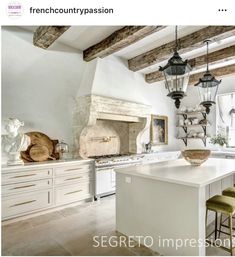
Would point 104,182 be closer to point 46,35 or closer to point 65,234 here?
point 65,234

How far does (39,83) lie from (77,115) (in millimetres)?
909

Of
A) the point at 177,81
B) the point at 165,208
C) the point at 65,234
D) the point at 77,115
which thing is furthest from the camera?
the point at 77,115

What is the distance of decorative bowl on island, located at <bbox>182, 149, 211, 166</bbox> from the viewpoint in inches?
101

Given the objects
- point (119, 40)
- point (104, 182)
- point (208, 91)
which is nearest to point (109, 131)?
point (104, 182)

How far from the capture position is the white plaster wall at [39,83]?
126 inches

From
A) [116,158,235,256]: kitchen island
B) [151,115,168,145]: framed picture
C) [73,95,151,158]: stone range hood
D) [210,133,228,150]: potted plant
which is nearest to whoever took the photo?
[116,158,235,256]: kitchen island

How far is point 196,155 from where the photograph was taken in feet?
8.45

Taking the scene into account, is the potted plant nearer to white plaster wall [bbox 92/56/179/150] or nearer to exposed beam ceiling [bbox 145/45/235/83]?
white plaster wall [bbox 92/56/179/150]

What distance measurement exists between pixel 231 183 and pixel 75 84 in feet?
11.0

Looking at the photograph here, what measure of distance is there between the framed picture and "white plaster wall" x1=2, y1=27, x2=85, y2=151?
2526 mm

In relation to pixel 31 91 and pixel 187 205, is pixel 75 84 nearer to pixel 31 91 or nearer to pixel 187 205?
pixel 31 91

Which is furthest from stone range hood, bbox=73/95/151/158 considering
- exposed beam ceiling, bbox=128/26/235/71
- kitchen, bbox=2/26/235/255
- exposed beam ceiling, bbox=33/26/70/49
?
exposed beam ceiling, bbox=33/26/70/49
